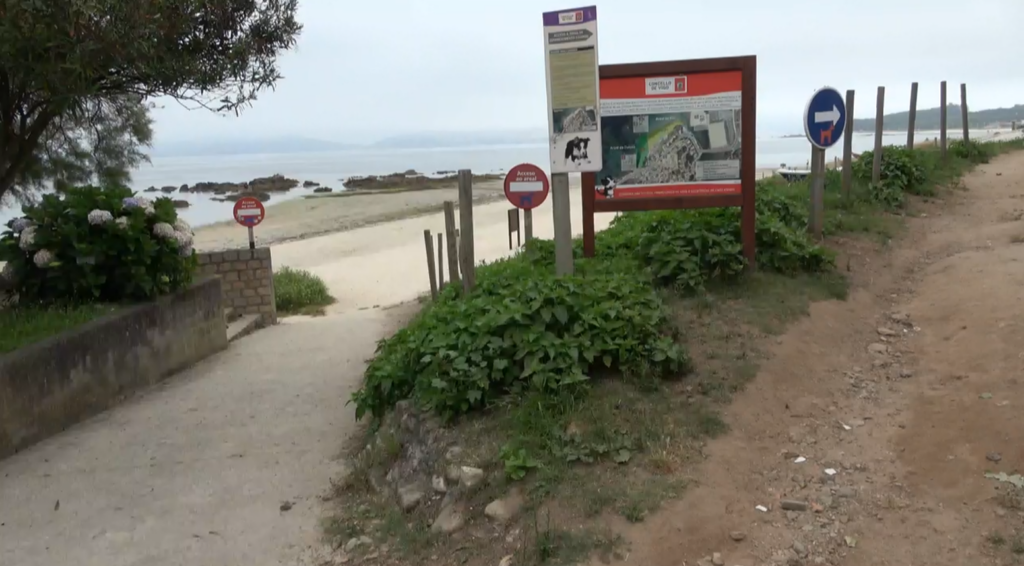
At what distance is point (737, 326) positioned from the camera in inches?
227

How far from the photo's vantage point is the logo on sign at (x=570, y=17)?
19.8ft

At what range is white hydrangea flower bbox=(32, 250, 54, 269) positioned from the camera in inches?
310

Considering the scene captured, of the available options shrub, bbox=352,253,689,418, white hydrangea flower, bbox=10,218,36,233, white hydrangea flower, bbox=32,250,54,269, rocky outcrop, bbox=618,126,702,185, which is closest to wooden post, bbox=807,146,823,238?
rocky outcrop, bbox=618,126,702,185

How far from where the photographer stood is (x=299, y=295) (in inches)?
629

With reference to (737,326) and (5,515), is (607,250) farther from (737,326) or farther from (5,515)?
(5,515)

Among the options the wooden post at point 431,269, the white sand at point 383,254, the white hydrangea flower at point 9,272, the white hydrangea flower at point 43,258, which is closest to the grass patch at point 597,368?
the white hydrangea flower at point 43,258

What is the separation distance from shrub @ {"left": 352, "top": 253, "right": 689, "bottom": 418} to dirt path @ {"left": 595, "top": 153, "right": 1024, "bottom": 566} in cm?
69

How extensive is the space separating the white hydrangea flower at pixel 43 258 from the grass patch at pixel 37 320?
0.40 m

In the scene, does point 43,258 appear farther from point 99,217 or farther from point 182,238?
point 182,238

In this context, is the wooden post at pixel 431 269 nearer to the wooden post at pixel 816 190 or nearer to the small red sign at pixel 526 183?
the small red sign at pixel 526 183

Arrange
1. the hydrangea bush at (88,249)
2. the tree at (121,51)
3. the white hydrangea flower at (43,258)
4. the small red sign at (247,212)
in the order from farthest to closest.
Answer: the small red sign at (247,212)
the hydrangea bush at (88,249)
the white hydrangea flower at (43,258)
the tree at (121,51)

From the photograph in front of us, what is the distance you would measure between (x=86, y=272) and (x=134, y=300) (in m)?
0.57

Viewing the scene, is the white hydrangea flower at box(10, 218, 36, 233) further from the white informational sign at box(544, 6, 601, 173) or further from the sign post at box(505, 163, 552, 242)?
the white informational sign at box(544, 6, 601, 173)

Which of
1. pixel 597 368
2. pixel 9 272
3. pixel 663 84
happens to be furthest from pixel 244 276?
pixel 597 368
